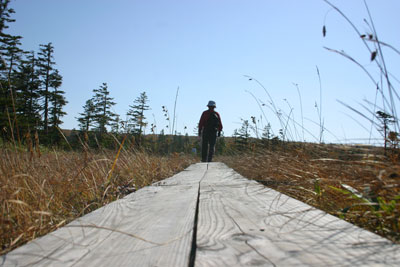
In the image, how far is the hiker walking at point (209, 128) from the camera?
9633mm

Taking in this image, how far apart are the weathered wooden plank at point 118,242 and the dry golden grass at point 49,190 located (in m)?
0.16

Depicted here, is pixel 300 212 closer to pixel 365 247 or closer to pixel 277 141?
pixel 365 247

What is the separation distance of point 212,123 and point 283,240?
28.6 feet

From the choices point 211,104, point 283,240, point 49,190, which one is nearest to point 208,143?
point 211,104

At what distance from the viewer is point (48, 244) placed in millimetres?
905

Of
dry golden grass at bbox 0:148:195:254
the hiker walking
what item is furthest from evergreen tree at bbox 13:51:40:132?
the hiker walking

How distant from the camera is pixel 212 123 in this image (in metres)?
9.66

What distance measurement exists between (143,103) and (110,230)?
42.7 m

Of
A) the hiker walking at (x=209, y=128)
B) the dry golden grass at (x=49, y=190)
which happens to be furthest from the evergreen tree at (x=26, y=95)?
the hiker walking at (x=209, y=128)

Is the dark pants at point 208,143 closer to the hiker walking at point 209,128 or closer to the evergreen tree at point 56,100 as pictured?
the hiker walking at point 209,128

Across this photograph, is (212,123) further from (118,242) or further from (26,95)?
(26,95)

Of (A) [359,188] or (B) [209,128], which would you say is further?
(B) [209,128]

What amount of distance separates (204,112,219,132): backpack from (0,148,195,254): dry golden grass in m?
5.20

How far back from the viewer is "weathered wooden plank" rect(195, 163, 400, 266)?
2.52 feet
